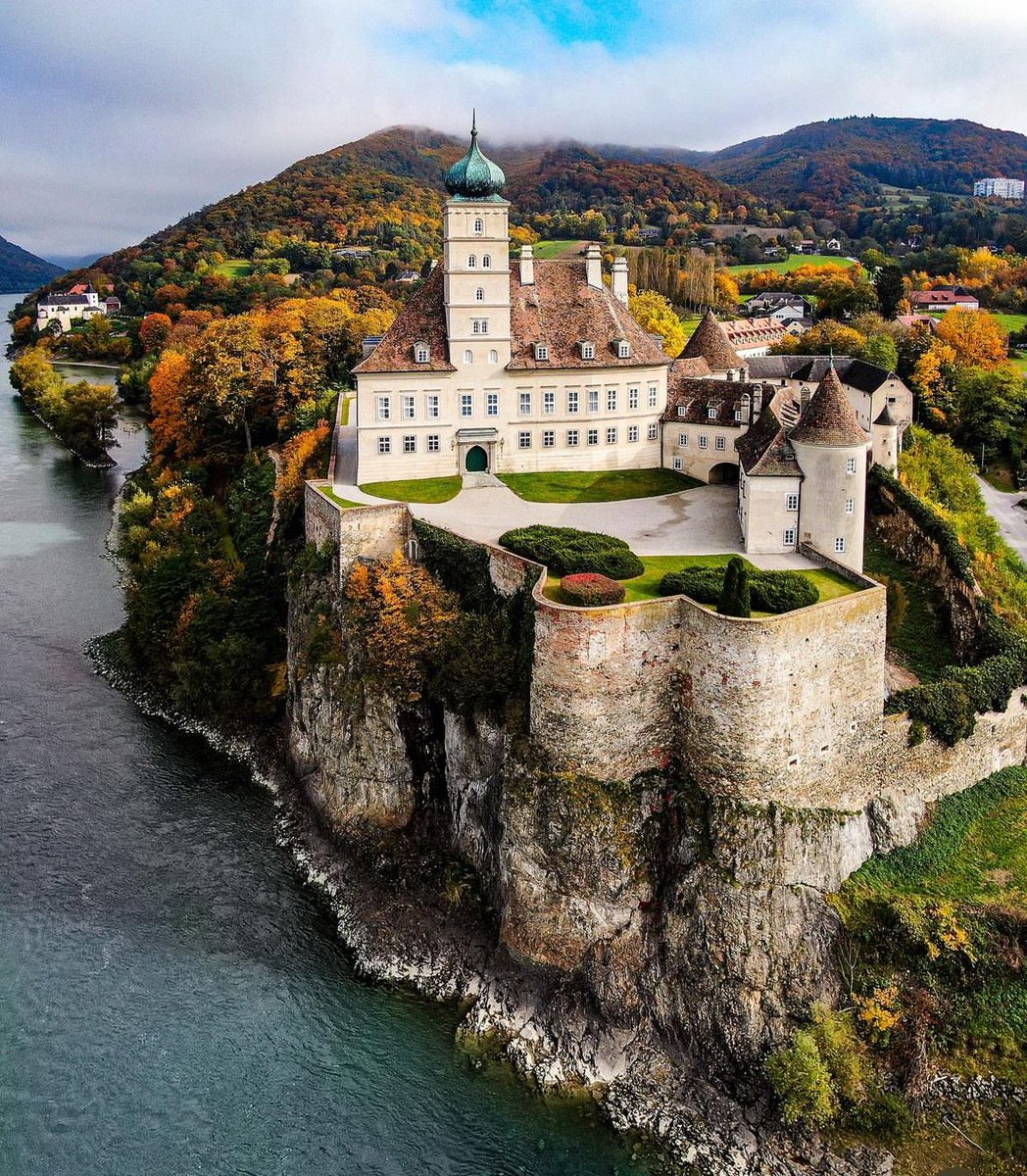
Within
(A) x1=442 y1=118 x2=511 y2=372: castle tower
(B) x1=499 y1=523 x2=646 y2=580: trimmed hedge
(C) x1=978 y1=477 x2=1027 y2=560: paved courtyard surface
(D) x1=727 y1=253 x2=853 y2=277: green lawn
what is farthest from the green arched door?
(D) x1=727 y1=253 x2=853 y2=277: green lawn

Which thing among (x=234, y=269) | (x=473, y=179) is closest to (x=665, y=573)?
(x=473, y=179)

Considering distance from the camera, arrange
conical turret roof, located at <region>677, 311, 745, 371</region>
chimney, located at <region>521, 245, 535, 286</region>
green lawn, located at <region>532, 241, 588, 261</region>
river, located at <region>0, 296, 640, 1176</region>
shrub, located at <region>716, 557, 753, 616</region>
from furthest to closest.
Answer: green lawn, located at <region>532, 241, 588, 261</region>
conical turret roof, located at <region>677, 311, 745, 371</region>
chimney, located at <region>521, 245, 535, 286</region>
shrub, located at <region>716, 557, 753, 616</region>
river, located at <region>0, 296, 640, 1176</region>

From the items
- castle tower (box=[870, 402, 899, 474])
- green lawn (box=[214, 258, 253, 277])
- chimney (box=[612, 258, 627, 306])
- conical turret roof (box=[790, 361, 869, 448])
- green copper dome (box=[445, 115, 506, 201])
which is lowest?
castle tower (box=[870, 402, 899, 474])

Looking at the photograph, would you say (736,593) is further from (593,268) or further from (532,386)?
(593,268)

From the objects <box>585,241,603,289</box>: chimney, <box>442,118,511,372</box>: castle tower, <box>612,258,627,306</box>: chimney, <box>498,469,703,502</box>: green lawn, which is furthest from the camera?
<box>612,258,627,306</box>: chimney

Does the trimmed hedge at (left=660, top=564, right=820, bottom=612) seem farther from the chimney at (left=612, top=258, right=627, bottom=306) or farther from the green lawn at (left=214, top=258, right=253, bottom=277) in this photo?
the green lawn at (left=214, top=258, right=253, bottom=277)

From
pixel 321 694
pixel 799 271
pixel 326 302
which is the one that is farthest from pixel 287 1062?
pixel 799 271

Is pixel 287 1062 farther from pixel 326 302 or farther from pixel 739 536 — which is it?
pixel 326 302
